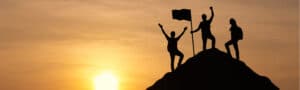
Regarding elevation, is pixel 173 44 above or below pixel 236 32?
below

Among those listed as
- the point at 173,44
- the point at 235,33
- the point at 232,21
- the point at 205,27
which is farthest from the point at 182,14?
the point at 235,33

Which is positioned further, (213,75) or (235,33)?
(235,33)

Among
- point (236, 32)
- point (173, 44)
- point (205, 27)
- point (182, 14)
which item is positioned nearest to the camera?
point (205, 27)

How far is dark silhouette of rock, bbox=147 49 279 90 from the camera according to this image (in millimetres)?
24750

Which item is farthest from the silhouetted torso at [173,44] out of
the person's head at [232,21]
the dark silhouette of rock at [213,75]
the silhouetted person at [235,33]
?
the person's head at [232,21]

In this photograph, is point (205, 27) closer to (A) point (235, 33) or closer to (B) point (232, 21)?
(B) point (232, 21)

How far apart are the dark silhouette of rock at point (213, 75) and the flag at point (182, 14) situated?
72.1 inches

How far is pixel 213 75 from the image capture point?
24875 millimetres

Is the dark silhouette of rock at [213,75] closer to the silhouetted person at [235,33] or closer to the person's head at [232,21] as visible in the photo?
the silhouetted person at [235,33]

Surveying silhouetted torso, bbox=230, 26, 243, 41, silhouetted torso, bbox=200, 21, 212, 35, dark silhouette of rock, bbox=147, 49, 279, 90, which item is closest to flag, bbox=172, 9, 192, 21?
silhouetted torso, bbox=200, 21, 212, 35

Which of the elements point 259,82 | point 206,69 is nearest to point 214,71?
point 206,69

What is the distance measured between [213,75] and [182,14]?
10.5ft

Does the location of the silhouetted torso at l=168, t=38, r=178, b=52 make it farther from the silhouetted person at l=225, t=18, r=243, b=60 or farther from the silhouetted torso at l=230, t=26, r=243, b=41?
the silhouetted torso at l=230, t=26, r=243, b=41

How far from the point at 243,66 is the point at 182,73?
2.75 meters
